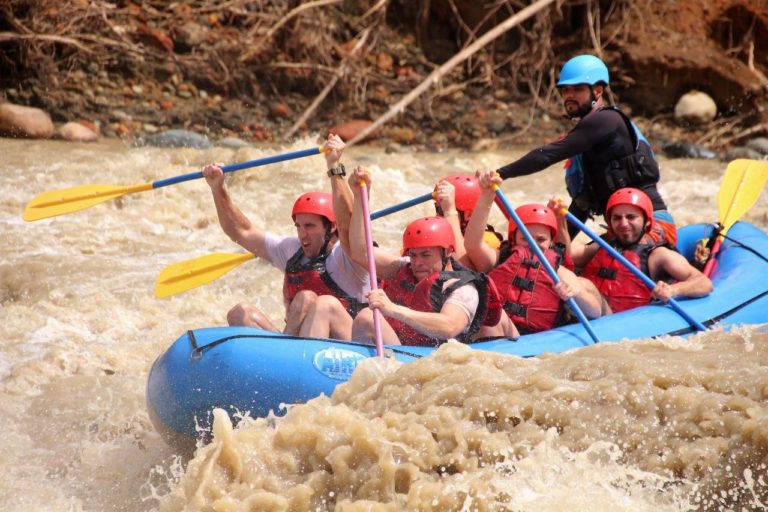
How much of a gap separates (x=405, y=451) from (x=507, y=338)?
1084mm

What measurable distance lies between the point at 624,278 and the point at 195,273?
2.20 m

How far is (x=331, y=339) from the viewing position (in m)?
4.03

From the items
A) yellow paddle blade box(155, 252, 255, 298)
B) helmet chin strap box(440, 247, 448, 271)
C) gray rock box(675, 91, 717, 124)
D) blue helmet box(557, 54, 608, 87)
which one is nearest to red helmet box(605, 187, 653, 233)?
blue helmet box(557, 54, 608, 87)

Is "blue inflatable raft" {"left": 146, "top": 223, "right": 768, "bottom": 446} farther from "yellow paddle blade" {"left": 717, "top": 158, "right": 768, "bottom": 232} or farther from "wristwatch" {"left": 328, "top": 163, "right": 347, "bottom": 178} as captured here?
"yellow paddle blade" {"left": 717, "top": 158, "right": 768, "bottom": 232}

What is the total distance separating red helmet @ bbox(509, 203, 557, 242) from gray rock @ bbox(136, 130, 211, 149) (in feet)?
17.6

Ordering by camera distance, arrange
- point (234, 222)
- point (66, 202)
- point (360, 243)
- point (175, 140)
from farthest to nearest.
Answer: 1. point (175, 140)
2. point (66, 202)
3. point (234, 222)
4. point (360, 243)

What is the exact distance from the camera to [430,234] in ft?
13.9

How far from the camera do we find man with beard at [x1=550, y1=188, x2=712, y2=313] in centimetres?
482

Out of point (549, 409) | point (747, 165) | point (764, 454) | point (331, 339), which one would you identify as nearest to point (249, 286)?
point (331, 339)

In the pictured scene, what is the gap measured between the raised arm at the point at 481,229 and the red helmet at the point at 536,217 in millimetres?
193

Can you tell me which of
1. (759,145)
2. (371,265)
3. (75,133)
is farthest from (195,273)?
(759,145)

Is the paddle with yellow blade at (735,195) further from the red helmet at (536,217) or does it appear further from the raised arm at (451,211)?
the raised arm at (451,211)

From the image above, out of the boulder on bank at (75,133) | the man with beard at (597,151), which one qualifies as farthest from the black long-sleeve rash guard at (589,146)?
the boulder on bank at (75,133)

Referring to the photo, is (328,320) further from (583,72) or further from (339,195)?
(583,72)
